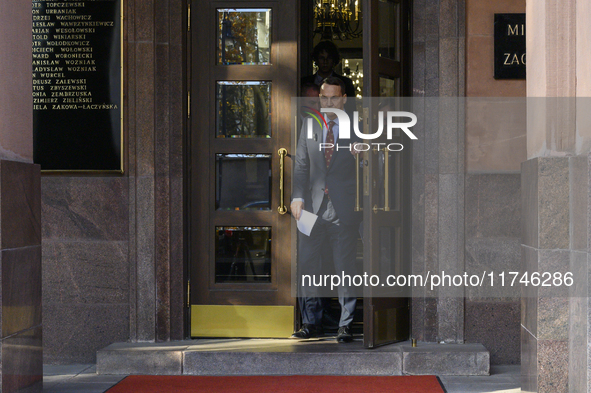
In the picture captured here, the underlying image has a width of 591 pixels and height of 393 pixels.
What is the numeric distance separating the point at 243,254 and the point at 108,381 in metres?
1.42

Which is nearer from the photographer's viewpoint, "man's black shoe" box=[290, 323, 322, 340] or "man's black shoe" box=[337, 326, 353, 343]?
"man's black shoe" box=[337, 326, 353, 343]

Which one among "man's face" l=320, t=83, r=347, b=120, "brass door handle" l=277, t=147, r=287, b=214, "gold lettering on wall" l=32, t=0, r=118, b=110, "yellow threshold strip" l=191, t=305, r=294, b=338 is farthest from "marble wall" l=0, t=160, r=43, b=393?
"man's face" l=320, t=83, r=347, b=120

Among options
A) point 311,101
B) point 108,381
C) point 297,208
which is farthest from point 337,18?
point 108,381

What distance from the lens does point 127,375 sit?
4.70 m

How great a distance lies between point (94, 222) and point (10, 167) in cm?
152

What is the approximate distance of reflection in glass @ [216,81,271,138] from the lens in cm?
534

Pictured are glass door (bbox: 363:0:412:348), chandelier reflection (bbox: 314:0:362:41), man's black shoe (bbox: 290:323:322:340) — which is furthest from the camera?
chandelier reflection (bbox: 314:0:362:41)

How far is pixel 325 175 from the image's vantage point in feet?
17.1

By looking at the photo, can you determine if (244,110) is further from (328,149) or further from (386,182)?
(386,182)

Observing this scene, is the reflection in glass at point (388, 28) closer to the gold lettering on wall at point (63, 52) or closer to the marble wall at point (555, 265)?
the marble wall at point (555, 265)

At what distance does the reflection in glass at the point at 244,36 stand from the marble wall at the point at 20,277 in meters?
1.98

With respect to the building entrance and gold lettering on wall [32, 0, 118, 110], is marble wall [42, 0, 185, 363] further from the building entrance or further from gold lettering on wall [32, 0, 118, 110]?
gold lettering on wall [32, 0, 118, 110]

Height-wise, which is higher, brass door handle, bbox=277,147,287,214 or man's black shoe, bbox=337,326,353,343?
brass door handle, bbox=277,147,287,214

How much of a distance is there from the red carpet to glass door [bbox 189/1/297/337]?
2.43ft
